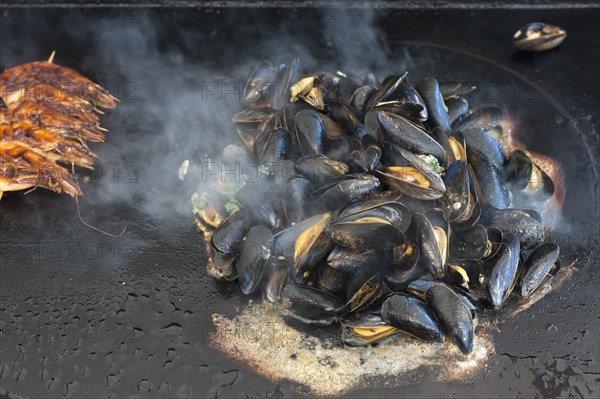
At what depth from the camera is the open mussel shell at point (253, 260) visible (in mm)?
3482

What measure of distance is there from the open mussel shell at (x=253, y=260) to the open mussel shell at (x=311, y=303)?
→ 0.22 meters

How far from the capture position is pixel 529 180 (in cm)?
390

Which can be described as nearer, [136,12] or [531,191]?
[531,191]

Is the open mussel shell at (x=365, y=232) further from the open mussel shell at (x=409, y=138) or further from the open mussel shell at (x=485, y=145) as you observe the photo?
the open mussel shell at (x=485, y=145)

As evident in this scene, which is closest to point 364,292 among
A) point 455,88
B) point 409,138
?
point 409,138

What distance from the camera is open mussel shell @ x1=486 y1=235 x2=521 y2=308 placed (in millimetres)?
3355

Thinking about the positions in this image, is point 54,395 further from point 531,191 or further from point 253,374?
point 531,191

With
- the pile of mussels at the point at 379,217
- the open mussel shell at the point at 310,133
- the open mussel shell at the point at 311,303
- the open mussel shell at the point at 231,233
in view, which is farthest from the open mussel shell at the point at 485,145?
the open mussel shell at the point at 231,233

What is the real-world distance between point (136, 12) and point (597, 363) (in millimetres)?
4915

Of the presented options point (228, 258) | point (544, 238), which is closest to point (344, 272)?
point (228, 258)

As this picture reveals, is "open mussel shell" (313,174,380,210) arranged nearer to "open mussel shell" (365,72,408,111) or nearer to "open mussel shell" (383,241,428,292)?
"open mussel shell" (383,241,428,292)

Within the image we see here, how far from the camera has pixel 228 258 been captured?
365 centimetres

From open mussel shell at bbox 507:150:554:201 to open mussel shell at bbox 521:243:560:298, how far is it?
491 millimetres

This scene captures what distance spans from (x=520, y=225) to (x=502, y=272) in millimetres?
379
